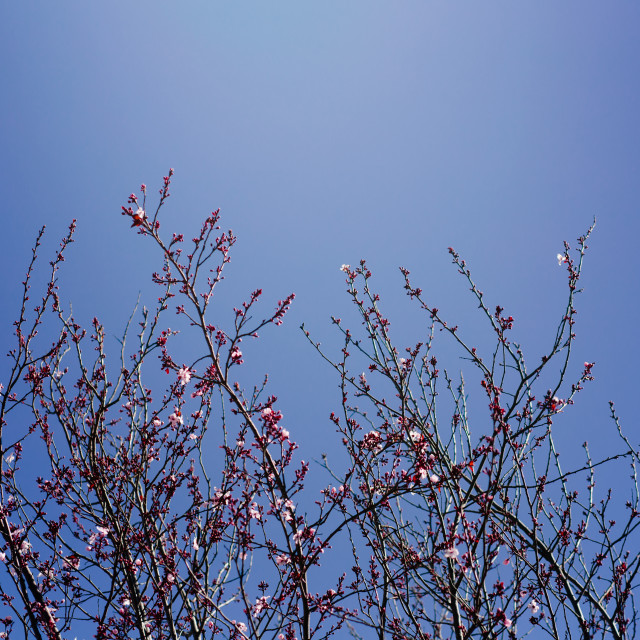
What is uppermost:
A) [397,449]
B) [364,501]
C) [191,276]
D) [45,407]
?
[191,276]

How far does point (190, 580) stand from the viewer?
11.1 ft

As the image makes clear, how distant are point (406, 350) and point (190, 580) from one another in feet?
8.69

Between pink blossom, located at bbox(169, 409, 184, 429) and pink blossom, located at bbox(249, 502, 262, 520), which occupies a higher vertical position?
pink blossom, located at bbox(169, 409, 184, 429)

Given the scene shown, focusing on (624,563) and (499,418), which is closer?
(499,418)

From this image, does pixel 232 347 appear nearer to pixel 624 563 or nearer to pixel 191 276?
pixel 191 276

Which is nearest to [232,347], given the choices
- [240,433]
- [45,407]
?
[240,433]

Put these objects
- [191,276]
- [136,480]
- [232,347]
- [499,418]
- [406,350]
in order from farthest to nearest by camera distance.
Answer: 1. [406,350]
2. [136,480]
3. [191,276]
4. [232,347]
5. [499,418]

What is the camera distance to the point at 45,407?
3873mm

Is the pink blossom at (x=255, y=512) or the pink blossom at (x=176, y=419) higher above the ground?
the pink blossom at (x=176, y=419)

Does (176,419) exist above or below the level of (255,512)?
above

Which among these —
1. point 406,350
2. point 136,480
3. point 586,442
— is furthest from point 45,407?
point 586,442

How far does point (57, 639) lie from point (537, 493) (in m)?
3.69

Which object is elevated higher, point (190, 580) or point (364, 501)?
point (364, 501)

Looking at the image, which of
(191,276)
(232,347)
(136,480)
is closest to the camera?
(232,347)
